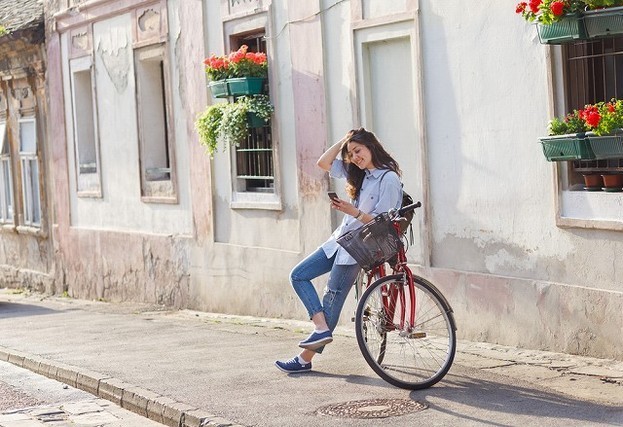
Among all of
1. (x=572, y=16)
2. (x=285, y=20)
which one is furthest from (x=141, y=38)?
(x=572, y=16)

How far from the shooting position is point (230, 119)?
45.8 feet

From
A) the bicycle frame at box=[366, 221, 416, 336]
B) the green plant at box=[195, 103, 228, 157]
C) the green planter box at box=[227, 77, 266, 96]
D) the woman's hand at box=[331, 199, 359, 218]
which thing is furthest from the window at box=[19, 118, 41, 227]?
the bicycle frame at box=[366, 221, 416, 336]

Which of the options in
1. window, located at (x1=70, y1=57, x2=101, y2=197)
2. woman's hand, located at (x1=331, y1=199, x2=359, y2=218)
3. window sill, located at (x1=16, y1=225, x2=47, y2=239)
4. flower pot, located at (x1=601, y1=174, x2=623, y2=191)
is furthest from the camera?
window sill, located at (x1=16, y1=225, x2=47, y2=239)

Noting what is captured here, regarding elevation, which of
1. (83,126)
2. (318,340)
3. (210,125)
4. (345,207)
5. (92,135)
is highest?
(83,126)

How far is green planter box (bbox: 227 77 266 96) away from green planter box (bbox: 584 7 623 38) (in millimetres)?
5513

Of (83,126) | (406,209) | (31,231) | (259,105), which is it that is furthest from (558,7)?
(31,231)

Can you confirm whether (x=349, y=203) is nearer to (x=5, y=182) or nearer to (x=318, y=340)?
(x=318, y=340)

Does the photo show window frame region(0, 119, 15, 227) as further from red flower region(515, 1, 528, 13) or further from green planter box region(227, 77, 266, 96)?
red flower region(515, 1, 528, 13)

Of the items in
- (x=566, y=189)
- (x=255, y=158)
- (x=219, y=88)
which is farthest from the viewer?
(x=255, y=158)

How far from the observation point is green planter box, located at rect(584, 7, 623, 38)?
8.66 metres

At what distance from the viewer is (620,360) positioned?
29.7 feet

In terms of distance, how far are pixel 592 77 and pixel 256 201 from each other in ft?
18.6

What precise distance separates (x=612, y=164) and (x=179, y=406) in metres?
3.56

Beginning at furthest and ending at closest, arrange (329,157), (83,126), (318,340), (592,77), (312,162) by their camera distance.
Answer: (83,126)
(312,162)
(592,77)
(329,157)
(318,340)
